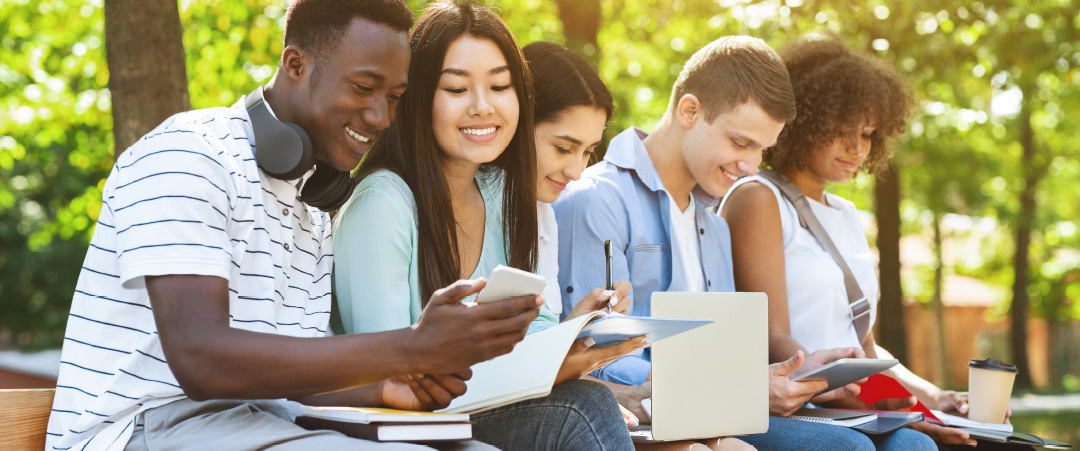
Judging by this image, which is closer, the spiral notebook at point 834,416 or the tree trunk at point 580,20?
the spiral notebook at point 834,416

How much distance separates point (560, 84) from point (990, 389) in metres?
2.12

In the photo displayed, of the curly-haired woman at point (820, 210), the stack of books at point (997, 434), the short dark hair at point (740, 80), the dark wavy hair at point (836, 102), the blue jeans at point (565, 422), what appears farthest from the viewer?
the dark wavy hair at point (836, 102)

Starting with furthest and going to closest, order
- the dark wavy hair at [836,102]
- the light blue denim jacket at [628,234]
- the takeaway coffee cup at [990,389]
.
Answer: the dark wavy hair at [836,102]
the takeaway coffee cup at [990,389]
the light blue denim jacket at [628,234]

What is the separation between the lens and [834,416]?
10.8 feet

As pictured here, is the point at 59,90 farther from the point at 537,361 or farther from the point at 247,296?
the point at 537,361

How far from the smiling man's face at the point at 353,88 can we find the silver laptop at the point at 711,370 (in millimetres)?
899

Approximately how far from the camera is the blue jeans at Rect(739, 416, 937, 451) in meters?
3.01

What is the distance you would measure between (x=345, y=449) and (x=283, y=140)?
28.2 inches

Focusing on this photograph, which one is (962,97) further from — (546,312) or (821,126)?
(546,312)

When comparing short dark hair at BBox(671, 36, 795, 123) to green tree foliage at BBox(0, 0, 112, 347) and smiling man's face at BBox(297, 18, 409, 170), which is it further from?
green tree foliage at BBox(0, 0, 112, 347)

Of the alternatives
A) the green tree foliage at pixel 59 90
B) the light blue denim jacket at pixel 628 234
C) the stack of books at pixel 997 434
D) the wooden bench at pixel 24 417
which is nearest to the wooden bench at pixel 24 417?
the wooden bench at pixel 24 417

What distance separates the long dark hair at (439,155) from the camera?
2574 millimetres

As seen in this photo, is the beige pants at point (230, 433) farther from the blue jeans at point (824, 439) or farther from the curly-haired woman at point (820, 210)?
the curly-haired woman at point (820, 210)

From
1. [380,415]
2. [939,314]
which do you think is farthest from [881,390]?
[939,314]
